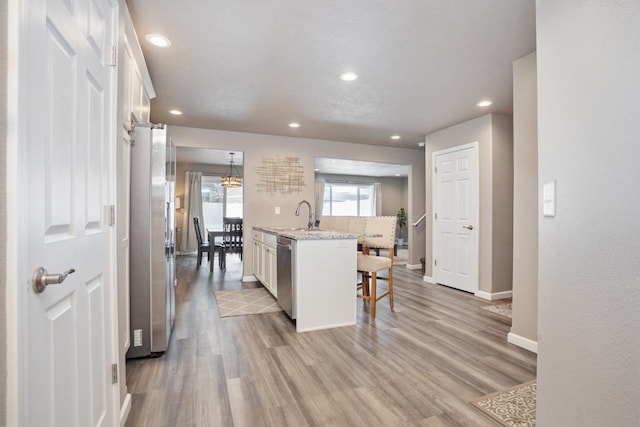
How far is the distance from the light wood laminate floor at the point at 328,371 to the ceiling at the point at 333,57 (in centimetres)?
240

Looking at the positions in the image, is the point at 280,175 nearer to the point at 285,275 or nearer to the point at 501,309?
the point at 285,275

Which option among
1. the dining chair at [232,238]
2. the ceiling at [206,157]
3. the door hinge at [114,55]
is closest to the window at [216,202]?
the ceiling at [206,157]

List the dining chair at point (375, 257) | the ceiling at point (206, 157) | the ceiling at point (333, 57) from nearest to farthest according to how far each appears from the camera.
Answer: the ceiling at point (333, 57) → the dining chair at point (375, 257) → the ceiling at point (206, 157)

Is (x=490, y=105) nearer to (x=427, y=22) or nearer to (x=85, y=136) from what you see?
(x=427, y=22)

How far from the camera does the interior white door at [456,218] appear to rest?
4.43m

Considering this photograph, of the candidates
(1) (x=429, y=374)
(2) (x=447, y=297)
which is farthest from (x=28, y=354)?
(2) (x=447, y=297)

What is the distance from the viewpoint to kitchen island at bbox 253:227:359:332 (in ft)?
9.89

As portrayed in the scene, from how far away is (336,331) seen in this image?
3.01m

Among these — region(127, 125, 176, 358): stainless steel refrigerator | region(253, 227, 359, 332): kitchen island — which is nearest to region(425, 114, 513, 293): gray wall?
region(253, 227, 359, 332): kitchen island

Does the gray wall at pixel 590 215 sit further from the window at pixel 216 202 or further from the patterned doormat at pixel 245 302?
the window at pixel 216 202

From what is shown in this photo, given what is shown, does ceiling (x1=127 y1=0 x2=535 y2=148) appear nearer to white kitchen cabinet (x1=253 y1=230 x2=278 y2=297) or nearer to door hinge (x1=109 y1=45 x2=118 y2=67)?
door hinge (x1=109 y1=45 x2=118 y2=67)

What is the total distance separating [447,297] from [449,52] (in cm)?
298

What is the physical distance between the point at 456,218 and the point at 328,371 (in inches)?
130

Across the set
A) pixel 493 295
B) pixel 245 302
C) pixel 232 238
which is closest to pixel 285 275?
pixel 245 302
